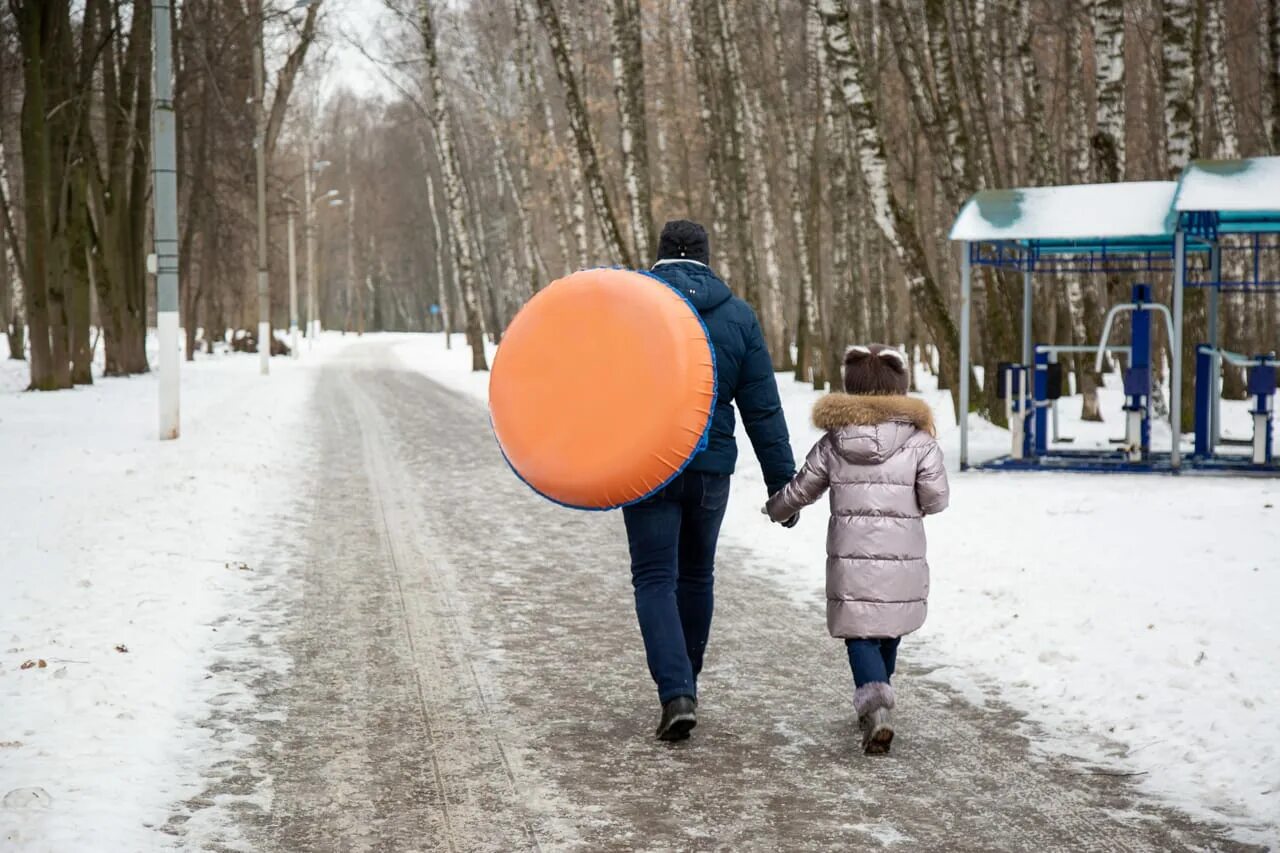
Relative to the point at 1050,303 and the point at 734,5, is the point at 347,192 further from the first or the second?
the point at 1050,303

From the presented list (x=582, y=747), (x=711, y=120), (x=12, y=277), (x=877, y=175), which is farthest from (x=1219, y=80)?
(x=12, y=277)

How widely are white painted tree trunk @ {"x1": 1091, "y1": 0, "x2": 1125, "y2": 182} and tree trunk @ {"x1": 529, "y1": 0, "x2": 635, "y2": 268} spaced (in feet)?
26.6

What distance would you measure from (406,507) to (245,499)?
57.1 inches

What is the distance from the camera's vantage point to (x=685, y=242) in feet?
18.8

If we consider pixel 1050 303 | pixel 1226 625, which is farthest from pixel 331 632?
pixel 1050 303

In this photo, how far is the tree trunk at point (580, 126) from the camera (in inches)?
880

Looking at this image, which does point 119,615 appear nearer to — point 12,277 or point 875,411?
point 875,411

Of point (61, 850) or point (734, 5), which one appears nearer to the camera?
point (61, 850)

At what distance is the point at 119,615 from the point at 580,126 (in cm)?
1654

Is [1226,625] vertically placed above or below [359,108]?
below

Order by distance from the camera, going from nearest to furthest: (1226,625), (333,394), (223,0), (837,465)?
(837,465), (1226,625), (333,394), (223,0)

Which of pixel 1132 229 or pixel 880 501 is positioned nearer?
pixel 880 501

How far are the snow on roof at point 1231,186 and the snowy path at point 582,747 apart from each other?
6044 mm

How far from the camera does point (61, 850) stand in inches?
170
